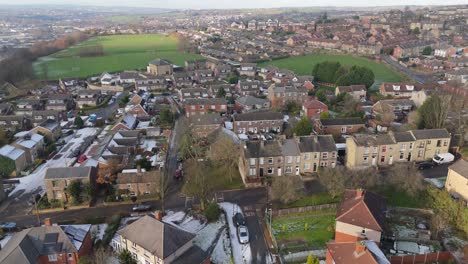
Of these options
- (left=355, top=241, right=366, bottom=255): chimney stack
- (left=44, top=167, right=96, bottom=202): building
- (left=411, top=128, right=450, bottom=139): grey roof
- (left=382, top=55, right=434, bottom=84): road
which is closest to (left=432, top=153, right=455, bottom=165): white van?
(left=411, top=128, right=450, bottom=139): grey roof

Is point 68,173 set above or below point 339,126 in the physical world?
above

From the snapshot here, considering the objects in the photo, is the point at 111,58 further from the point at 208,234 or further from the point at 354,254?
the point at 354,254

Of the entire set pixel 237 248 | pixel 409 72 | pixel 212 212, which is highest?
pixel 409 72

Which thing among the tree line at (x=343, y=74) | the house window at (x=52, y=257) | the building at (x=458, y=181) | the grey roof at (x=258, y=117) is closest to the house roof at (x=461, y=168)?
the building at (x=458, y=181)

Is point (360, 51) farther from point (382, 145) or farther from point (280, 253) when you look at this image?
point (280, 253)

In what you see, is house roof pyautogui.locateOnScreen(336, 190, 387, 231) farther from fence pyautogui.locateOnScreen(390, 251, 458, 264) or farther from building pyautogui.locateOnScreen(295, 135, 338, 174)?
building pyautogui.locateOnScreen(295, 135, 338, 174)

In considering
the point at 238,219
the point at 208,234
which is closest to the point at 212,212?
the point at 208,234

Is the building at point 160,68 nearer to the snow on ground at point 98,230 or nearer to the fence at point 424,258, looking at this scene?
the snow on ground at point 98,230

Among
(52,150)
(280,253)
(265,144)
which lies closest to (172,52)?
(52,150)
